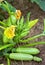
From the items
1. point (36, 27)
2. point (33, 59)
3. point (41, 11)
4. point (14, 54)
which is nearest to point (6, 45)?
point (14, 54)

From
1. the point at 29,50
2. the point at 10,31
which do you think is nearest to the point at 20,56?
the point at 29,50

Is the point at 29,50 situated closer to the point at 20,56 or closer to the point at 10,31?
the point at 20,56

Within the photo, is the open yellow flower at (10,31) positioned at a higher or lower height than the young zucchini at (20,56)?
higher

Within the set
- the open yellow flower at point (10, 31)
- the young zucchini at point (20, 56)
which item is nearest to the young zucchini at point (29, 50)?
the young zucchini at point (20, 56)

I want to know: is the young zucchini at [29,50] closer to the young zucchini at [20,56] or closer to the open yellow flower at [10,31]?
the young zucchini at [20,56]

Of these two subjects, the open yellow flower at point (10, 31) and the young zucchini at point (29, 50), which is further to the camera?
the young zucchini at point (29, 50)

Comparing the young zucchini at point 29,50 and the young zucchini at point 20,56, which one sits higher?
the young zucchini at point 29,50

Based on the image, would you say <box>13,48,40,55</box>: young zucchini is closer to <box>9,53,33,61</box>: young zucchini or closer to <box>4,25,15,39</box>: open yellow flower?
<box>9,53,33,61</box>: young zucchini

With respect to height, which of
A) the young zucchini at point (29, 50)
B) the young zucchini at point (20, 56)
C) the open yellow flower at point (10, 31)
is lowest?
the young zucchini at point (20, 56)

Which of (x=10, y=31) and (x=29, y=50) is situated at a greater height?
(x=10, y=31)

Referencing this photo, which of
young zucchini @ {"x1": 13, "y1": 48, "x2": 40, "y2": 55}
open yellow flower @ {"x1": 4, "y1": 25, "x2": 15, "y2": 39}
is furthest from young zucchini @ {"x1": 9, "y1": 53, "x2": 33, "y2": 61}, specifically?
open yellow flower @ {"x1": 4, "y1": 25, "x2": 15, "y2": 39}

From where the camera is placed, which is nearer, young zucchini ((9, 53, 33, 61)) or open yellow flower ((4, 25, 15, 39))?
open yellow flower ((4, 25, 15, 39))

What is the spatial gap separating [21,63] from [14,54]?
0.34 feet

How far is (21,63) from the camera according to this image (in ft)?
6.98
